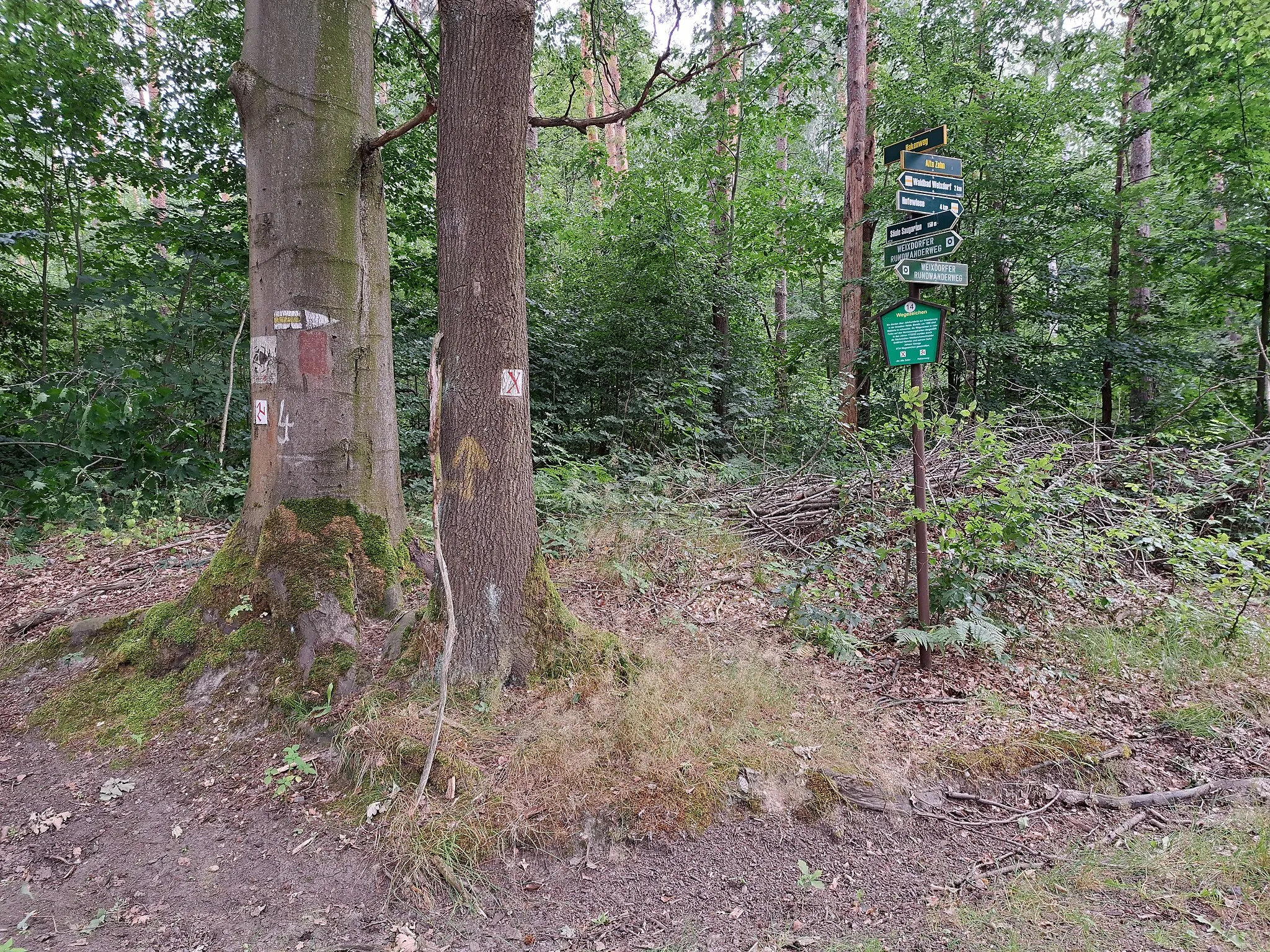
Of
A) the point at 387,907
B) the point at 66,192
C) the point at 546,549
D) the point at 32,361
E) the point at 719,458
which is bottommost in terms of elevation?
the point at 387,907

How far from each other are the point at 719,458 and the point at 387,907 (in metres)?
7.72

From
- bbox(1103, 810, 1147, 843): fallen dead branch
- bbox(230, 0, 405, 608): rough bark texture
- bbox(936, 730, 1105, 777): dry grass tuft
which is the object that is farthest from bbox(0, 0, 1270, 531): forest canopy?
bbox(1103, 810, 1147, 843): fallen dead branch

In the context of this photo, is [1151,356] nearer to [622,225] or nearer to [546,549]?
[622,225]

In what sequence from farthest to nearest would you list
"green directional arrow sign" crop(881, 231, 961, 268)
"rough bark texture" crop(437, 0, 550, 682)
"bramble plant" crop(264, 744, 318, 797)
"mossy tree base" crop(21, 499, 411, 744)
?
1. "green directional arrow sign" crop(881, 231, 961, 268)
2. "mossy tree base" crop(21, 499, 411, 744)
3. "rough bark texture" crop(437, 0, 550, 682)
4. "bramble plant" crop(264, 744, 318, 797)

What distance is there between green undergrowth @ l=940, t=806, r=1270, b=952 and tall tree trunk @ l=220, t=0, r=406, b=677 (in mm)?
3210

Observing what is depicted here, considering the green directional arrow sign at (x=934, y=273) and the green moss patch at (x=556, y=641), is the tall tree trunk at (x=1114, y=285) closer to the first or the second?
the green directional arrow sign at (x=934, y=273)

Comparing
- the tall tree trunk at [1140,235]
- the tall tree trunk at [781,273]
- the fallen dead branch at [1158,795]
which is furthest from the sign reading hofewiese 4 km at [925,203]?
the tall tree trunk at [1140,235]

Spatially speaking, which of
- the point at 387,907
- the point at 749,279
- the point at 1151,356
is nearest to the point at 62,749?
the point at 387,907

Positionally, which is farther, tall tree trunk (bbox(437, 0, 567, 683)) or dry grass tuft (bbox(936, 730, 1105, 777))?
dry grass tuft (bbox(936, 730, 1105, 777))

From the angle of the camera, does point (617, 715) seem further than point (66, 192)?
No

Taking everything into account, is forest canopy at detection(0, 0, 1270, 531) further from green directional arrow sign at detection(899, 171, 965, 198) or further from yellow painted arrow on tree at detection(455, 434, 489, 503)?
yellow painted arrow on tree at detection(455, 434, 489, 503)

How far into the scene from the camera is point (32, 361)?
320 inches

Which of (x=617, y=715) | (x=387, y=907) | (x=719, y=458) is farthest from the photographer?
(x=719, y=458)

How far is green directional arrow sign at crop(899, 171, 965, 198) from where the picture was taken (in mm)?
3902
